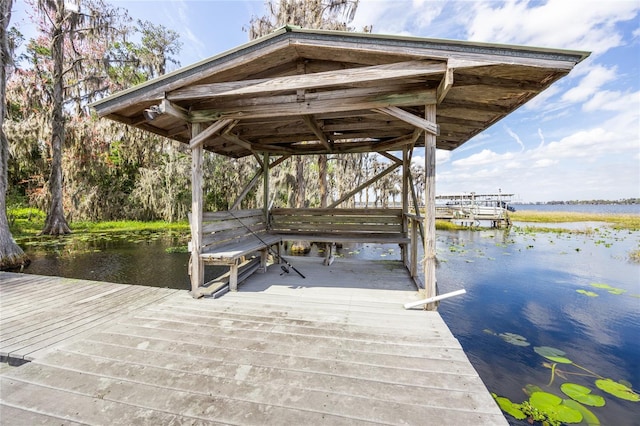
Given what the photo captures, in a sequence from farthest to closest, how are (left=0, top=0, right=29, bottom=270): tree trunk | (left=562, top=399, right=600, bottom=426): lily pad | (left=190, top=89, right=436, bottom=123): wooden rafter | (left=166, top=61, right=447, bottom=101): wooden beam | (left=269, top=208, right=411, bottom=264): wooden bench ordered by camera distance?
(left=0, top=0, right=29, bottom=270): tree trunk
(left=269, top=208, right=411, bottom=264): wooden bench
(left=190, top=89, right=436, bottom=123): wooden rafter
(left=166, top=61, right=447, bottom=101): wooden beam
(left=562, top=399, right=600, bottom=426): lily pad

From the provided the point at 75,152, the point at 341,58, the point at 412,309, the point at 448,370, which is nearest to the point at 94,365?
the point at 448,370

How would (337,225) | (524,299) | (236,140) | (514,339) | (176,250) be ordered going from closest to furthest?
(514,339) → (236,140) → (524,299) → (337,225) → (176,250)

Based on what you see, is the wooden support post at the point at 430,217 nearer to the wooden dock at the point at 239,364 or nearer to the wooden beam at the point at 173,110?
the wooden dock at the point at 239,364

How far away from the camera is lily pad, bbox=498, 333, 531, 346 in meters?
4.83

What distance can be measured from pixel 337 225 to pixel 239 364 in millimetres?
5014

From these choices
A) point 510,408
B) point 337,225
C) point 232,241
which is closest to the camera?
point 510,408

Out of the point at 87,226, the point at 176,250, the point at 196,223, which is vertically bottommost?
the point at 176,250

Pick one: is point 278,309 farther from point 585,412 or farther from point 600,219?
point 600,219

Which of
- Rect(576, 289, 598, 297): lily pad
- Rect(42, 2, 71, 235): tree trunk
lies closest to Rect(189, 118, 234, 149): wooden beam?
Rect(576, 289, 598, 297): lily pad

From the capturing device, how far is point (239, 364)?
2357 millimetres

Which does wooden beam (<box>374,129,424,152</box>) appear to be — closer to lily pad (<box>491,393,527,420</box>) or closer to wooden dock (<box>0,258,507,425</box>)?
wooden dock (<box>0,258,507,425</box>)

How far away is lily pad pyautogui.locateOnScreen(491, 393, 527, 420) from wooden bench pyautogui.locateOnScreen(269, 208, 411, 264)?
326 cm

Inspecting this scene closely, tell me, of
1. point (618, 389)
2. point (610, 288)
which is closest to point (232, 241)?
point (618, 389)

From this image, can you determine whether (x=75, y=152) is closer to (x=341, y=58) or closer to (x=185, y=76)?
(x=185, y=76)
